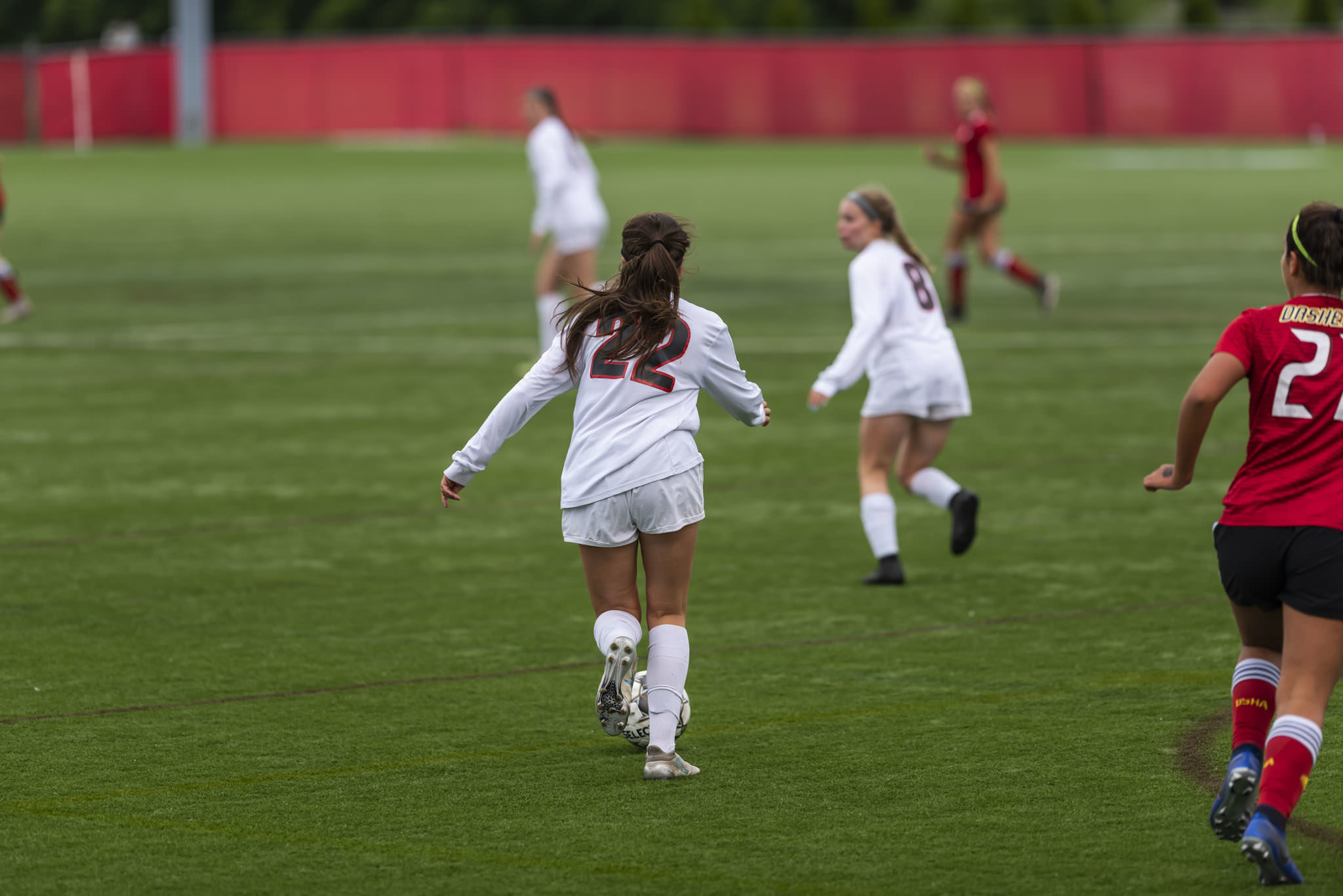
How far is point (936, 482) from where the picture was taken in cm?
966

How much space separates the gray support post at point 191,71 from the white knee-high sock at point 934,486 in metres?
52.5

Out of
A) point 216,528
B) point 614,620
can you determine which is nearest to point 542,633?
point 614,620

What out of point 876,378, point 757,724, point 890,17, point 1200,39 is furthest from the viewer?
point 890,17

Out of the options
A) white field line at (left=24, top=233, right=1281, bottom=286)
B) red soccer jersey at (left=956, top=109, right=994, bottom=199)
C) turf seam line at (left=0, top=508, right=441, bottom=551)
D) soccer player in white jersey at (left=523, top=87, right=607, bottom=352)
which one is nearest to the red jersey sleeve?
turf seam line at (left=0, top=508, right=441, bottom=551)

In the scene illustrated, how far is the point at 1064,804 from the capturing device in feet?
19.8

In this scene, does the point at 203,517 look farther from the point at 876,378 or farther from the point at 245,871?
the point at 245,871

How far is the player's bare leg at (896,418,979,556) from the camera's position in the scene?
31.5ft

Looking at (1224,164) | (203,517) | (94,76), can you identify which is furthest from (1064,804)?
(94,76)

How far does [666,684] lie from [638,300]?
4.06 ft

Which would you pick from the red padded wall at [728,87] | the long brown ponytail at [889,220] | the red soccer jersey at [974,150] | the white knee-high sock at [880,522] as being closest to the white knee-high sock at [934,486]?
the white knee-high sock at [880,522]

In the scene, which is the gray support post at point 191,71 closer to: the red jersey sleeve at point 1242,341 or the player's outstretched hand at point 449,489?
the player's outstretched hand at point 449,489

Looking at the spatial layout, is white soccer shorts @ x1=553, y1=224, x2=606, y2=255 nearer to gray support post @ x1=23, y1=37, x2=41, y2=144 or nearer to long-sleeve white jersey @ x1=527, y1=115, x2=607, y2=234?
long-sleeve white jersey @ x1=527, y1=115, x2=607, y2=234

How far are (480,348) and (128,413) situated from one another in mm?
4111

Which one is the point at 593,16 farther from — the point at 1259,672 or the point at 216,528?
→ the point at 1259,672
